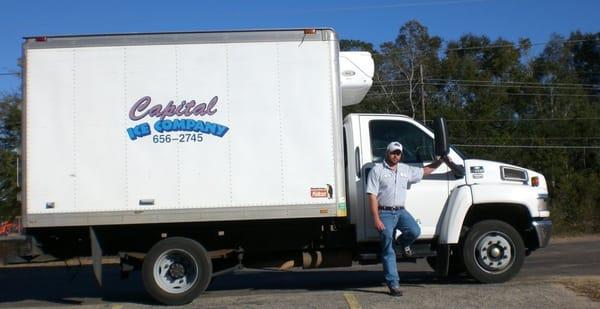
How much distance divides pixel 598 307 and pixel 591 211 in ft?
66.1

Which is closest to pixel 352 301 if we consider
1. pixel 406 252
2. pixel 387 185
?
pixel 406 252

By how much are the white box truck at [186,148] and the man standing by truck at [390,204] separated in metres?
0.47

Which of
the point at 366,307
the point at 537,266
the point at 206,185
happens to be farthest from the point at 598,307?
the point at 537,266

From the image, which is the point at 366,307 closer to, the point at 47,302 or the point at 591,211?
the point at 47,302

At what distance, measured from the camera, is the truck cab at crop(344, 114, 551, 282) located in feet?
29.2

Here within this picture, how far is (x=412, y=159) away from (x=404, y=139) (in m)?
0.29

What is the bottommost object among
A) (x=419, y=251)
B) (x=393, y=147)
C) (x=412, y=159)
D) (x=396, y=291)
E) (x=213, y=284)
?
(x=213, y=284)

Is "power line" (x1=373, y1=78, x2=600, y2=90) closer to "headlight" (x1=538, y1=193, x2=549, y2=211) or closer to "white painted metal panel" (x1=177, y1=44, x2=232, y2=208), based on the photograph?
"headlight" (x1=538, y1=193, x2=549, y2=211)

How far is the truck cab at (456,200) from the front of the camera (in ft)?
29.2

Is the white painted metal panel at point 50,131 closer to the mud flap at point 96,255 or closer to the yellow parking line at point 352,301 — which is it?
the mud flap at point 96,255

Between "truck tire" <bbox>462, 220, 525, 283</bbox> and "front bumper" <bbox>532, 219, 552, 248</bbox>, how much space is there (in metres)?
0.27

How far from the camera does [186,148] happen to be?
8406 millimetres

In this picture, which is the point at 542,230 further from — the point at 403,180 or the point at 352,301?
the point at 352,301

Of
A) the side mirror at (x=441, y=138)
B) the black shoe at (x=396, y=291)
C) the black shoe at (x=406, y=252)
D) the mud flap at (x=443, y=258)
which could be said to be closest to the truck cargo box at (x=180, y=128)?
the black shoe at (x=406, y=252)
